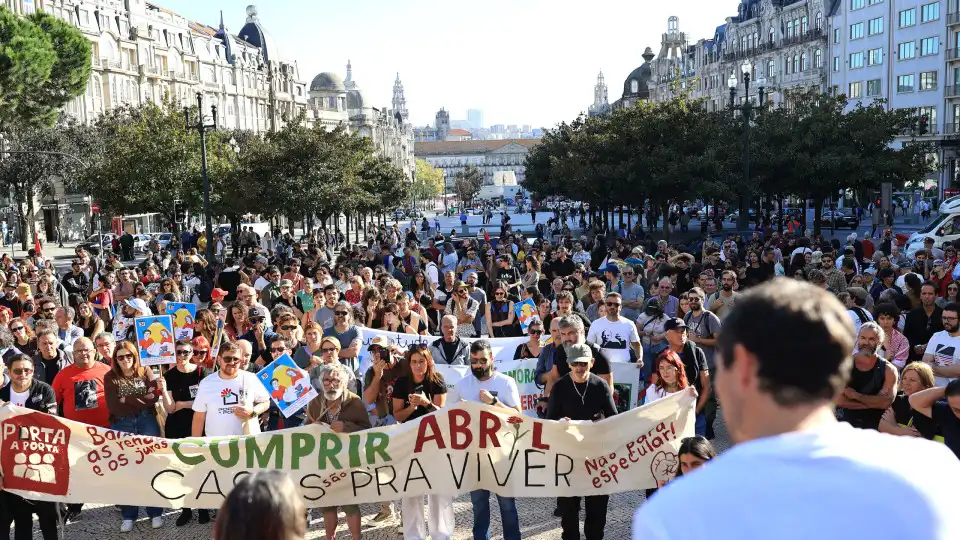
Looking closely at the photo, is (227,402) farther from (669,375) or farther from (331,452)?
(669,375)

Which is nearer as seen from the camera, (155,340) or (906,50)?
(155,340)

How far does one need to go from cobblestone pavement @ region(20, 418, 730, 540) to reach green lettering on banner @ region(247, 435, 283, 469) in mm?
1244

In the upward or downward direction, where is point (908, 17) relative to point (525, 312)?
upward

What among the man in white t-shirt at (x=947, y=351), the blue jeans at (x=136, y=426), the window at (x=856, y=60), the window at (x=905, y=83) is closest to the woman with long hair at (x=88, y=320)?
the blue jeans at (x=136, y=426)

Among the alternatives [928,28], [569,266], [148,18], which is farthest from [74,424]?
[148,18]

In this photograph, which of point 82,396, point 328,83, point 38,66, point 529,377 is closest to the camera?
point 82,396

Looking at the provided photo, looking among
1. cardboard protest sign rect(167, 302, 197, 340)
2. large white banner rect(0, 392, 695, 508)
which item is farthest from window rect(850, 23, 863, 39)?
large white banner rect(0, 392, 695, 508)

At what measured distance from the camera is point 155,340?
11820 mm

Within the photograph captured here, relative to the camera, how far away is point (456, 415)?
7.86 m

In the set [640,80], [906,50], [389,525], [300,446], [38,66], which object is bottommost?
[389,525]

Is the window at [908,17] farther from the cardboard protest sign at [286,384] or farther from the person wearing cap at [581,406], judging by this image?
the cardboard protest sign at [286,384]

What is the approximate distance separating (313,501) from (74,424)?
2088mm

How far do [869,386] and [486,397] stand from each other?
11.0 feet

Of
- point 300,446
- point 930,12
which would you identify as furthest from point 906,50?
point 300,446
